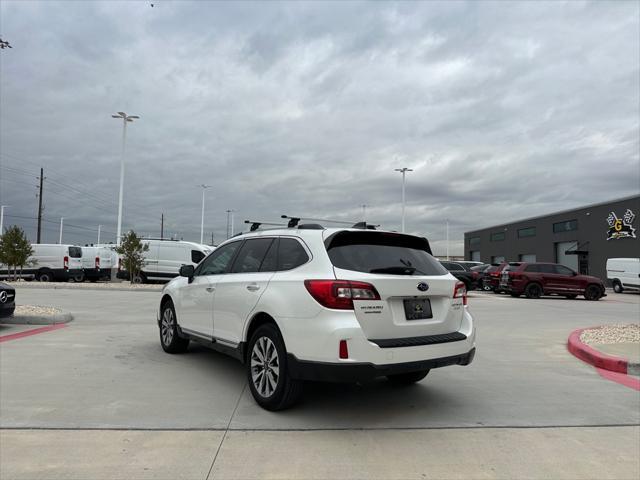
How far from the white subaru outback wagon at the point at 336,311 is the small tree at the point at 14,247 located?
19.8 meters

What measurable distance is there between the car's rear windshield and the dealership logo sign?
40.8 m

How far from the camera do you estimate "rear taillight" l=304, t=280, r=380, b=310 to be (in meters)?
3.96

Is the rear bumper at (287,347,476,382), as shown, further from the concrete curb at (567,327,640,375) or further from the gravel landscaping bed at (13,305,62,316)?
the gravel landscaping bed at (13,305,62,316)

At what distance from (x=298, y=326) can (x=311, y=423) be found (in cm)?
88

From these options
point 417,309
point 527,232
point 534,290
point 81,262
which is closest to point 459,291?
point 417,309

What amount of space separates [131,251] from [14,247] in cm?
479

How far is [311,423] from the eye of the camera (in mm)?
4203

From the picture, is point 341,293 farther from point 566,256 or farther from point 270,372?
point 566,256

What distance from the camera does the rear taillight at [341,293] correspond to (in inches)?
156

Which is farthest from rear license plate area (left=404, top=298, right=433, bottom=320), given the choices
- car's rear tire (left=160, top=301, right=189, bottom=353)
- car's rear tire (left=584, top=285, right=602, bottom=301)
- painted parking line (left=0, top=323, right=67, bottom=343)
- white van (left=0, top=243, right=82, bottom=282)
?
white van (left=0, top=243, right=82, bottom=282)

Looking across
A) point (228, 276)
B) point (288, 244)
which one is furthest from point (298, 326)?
point (228, 276)

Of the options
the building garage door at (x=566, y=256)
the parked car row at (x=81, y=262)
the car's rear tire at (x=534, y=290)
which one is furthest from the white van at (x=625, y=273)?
the parked car row at (x=81, y=262)

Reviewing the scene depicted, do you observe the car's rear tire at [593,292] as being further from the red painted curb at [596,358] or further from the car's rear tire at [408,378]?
the car's rear tire at [408,378]

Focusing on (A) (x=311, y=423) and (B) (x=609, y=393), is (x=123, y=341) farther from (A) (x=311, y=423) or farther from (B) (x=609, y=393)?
(B) (x=609, y=393)
